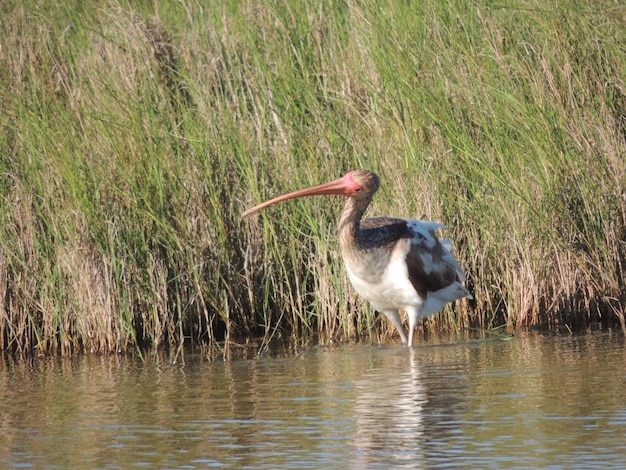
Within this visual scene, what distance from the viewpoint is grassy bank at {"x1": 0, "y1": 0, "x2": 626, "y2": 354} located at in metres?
7.45

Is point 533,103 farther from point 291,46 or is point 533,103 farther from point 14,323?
point 14,323

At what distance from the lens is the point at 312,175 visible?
799cm

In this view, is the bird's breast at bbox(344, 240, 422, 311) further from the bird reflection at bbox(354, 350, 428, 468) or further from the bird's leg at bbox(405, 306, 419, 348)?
the bird reflection at bbox(354, 350, 428, 468)

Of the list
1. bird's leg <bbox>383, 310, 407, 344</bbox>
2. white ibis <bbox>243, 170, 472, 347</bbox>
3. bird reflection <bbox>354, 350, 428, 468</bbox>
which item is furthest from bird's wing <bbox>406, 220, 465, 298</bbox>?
bird reflection <bbox>354, 350, 428, 468</bbox>

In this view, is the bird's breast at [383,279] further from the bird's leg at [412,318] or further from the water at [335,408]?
the water at [335,408]

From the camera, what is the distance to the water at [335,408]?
14.8 ft

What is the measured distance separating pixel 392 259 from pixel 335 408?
78.0 inches

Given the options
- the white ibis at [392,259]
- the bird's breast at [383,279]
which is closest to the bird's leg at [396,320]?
the white ibis at [392,259]

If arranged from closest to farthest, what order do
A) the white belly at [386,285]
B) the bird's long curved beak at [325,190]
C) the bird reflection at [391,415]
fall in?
the bird reflection at [391,415] → the white belly at [386,285] → the bird's long curved beak at [325,190]

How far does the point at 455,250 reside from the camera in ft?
25.5

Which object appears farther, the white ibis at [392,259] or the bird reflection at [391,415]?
the white ibis at [392,259]

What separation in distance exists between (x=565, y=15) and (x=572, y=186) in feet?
4.44

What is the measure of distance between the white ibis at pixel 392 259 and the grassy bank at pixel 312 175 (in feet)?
1.18

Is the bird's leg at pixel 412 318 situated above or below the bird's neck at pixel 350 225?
below
